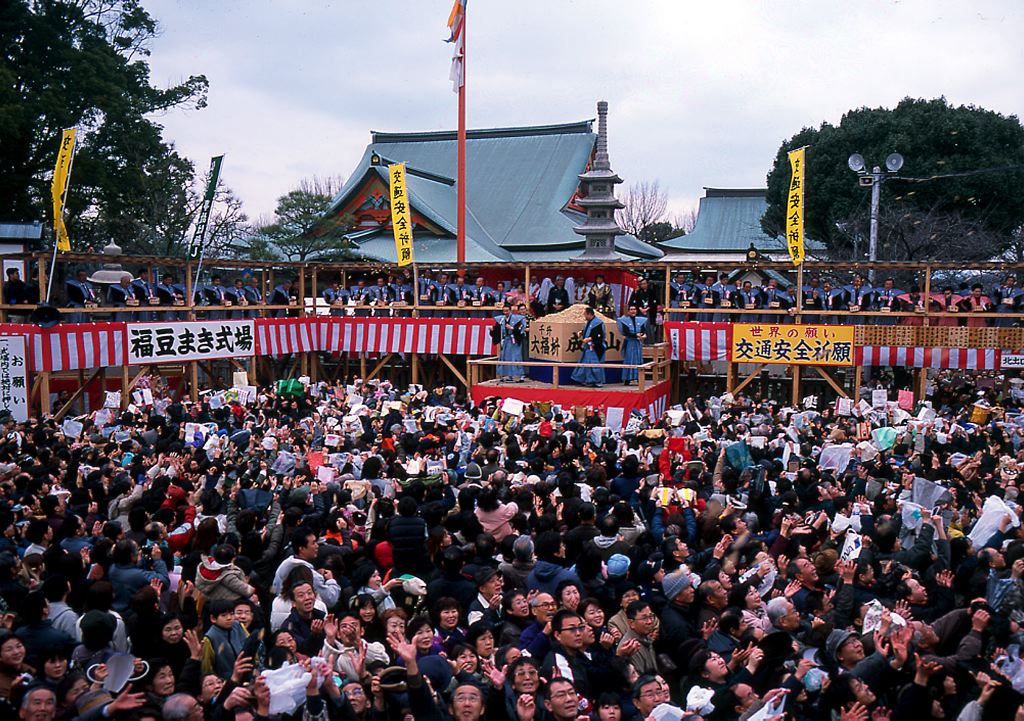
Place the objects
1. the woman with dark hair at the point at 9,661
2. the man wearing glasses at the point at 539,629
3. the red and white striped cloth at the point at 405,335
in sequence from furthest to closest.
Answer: the red and white striped cloth at the point at 405,335 < the man wearing glasses at the point at 539,629 < the woman with dark hair at the point at 9,661

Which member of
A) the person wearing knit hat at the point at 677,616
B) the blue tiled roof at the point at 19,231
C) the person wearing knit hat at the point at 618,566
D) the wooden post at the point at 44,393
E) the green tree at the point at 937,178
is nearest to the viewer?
the person wearing knit hat at the point at 677,616

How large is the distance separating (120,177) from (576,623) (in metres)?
26.1

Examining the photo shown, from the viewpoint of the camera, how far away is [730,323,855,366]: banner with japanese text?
59.3 feet

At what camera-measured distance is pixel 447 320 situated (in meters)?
21.1

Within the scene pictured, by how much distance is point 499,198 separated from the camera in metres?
34.0

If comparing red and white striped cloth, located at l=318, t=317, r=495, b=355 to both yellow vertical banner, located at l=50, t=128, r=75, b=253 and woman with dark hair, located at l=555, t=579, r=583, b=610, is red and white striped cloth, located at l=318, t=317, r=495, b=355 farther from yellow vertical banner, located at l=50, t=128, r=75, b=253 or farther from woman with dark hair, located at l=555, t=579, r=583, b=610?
woman with dark hair, located at l=555, t=579, r=583, b=610

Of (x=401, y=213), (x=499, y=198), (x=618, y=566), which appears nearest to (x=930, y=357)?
(x=401, y=213)

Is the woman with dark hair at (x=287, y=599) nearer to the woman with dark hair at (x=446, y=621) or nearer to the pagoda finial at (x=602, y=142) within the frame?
the woman with dark hair at (x=446, y=621)

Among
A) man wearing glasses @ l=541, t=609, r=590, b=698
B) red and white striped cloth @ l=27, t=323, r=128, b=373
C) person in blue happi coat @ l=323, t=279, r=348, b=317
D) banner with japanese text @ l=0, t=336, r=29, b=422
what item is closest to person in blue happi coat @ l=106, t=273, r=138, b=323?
red and white striped cloth @ l=27, t=323, r=128, b=373

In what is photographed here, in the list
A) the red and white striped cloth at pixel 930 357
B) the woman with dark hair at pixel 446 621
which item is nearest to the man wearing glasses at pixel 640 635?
the woman with dark hair at pixel 446 621

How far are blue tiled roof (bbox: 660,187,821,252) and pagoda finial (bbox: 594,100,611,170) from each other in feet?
39.8

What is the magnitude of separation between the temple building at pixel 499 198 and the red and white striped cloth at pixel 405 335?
7266 mm

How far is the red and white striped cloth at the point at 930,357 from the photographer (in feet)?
57.0

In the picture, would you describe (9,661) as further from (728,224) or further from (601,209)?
(728,224)
